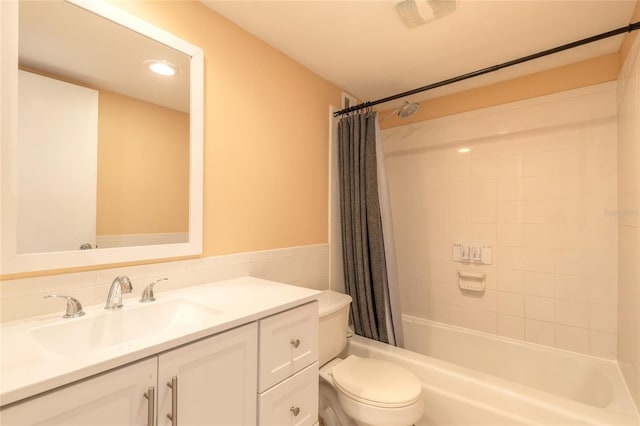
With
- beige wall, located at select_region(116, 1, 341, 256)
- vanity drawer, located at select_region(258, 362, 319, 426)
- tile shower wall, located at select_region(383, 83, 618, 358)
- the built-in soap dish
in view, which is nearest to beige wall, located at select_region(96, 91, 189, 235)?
beige wall, located at select_region(116, 1, 341, 256)

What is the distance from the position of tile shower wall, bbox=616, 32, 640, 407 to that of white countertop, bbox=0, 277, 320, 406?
154 cm

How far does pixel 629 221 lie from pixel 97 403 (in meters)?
2.31

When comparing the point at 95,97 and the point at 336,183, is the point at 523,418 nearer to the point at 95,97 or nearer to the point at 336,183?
the point at 336,183

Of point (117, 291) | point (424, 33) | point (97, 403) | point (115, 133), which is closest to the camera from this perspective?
point (97, 403)

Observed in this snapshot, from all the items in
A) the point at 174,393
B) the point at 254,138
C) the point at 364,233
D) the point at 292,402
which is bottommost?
the point at 292,402

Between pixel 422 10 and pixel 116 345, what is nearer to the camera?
pixel 116 345

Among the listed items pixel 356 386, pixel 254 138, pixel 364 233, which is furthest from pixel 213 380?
pixel 364 233

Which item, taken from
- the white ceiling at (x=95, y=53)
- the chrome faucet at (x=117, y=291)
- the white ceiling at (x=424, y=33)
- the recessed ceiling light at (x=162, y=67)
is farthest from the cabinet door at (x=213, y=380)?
the white ceiling at (x=424, y=33)

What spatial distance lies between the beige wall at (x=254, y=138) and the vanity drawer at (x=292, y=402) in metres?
0.71

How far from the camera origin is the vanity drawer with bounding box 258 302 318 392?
3.23 ft

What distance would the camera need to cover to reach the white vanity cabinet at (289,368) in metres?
0.99

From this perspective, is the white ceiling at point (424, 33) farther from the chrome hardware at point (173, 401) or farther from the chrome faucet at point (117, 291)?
the chrome hardware at point (173, 401)

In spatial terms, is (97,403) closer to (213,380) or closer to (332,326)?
(213,380)

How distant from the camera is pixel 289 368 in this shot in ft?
3.52
